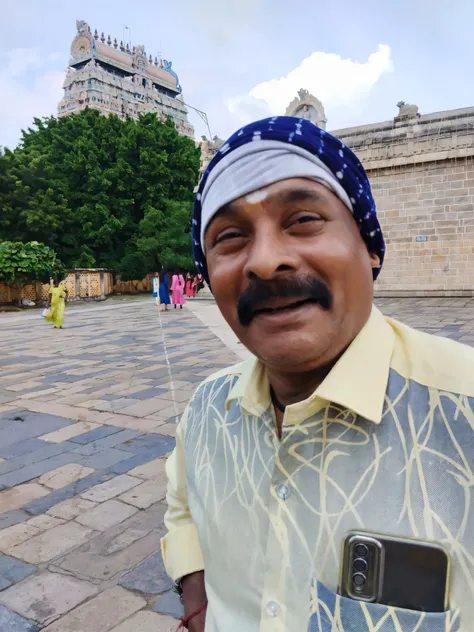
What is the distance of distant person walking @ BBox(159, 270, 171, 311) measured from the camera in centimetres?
1621

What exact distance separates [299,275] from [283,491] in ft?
1.29

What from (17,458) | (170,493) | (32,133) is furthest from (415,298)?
(32,133)

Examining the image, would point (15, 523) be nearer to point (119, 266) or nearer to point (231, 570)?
point (231, 570)

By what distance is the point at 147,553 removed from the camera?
2535 mm

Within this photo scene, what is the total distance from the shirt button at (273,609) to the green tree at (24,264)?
20337mm

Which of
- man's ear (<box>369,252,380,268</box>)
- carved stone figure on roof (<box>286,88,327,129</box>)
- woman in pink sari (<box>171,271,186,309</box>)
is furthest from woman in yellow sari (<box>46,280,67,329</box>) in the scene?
man's ear (<box>369,252,380,268</box>)

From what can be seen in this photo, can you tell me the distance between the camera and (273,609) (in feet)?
2.87

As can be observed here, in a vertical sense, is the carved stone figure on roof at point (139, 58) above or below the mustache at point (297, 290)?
above

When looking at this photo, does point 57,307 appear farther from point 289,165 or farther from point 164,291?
point 289,165

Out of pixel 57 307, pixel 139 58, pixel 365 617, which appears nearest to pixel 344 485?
pixel 365 617

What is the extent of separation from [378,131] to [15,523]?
57.8 ft

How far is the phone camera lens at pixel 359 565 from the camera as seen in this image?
79 centimetres

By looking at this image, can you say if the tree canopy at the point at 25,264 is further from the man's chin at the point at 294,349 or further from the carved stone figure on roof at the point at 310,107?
the man's chin at the point at 294,349

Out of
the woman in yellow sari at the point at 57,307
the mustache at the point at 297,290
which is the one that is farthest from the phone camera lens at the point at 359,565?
the woman in yellow sari at the point at 57,307
